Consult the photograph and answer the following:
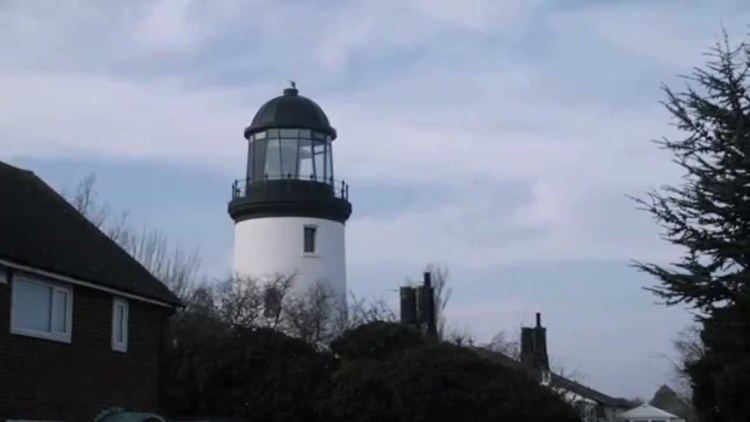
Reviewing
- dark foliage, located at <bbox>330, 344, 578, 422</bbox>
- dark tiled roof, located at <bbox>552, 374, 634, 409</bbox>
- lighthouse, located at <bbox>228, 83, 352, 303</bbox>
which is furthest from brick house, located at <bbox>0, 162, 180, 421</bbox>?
dark tiled roof, located at <bbox>552, 374, 634, 409</bbox>

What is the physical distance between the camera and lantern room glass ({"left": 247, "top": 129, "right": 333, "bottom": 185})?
44.7m

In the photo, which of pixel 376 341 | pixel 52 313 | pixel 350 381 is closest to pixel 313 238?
pixel 376 341

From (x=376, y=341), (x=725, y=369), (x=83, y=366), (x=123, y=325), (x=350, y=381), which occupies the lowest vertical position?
(x=725, y=369)

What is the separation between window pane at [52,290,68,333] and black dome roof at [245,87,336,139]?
21.8 metres

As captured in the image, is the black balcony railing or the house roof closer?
the black balcony railing

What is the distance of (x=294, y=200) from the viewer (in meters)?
44.6

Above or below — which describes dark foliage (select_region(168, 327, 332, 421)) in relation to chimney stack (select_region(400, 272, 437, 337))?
below

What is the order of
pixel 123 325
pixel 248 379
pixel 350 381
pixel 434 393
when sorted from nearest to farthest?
pixel 123 325, pixel 434 393, pixel 350 381, pixel 248 379

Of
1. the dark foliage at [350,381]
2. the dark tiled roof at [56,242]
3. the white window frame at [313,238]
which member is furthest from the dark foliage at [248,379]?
the white window frame at [313,238]

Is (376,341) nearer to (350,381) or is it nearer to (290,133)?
(350,381)

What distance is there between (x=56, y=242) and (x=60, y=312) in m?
1.78

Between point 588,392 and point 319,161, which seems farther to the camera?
point 588,392

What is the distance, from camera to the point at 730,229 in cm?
2531

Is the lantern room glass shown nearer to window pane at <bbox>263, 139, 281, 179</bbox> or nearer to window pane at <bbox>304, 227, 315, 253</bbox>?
window pane at <bbox>263, 139, 281, 179</bbox>
